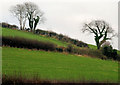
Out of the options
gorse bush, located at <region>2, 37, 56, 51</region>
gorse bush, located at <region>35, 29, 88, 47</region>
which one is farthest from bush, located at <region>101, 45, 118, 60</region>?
gorse bush, located at <region>2, 37, 56, 51</region>

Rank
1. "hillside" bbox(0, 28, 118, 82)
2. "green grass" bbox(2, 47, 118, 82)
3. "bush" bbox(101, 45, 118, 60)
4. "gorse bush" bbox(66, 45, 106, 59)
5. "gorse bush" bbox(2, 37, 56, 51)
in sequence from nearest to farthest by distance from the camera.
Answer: "hillside" bbox(0, 28, 118, 82), "green grass" bbox(2, 47, 118, 82), "gorse bush" bbox(2, 37, 56, 51), "gorse bush" bbox(66, 45, 106, 59), "bush" bbox(101, 45, 118, 60)

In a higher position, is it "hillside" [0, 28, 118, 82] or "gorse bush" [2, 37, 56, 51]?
"gorse bush" [2, 37, 56, 51]

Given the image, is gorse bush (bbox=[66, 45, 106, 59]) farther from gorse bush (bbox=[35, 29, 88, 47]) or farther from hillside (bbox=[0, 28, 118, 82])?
hillside (bbox=[0, 28, 118, 82])

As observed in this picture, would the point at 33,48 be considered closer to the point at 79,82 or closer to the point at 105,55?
Result: the point at 79,82

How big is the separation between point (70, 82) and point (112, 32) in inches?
1073

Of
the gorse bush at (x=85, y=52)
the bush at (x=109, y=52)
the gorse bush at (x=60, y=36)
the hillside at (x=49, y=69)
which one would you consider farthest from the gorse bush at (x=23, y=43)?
the gorse bush at (x=60, y=36)

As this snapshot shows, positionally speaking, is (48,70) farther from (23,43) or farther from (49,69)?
(23,43)

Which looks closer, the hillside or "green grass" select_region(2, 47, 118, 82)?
the hillside

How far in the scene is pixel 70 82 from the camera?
6.58 metres

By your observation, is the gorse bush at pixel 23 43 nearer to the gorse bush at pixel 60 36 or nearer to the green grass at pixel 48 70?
the green grass at pixel 48 70

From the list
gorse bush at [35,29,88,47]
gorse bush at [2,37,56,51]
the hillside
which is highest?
gorse bush at [35,29,88,47]

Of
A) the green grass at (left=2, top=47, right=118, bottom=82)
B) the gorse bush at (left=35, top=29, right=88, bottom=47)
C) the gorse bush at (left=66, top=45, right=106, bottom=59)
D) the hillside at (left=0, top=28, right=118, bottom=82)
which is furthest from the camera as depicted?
the gorse bush at (left=35, top=29, right=88, bottom=47)

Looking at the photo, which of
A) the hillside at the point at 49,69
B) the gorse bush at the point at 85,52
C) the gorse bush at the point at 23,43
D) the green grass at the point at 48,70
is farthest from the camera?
the gorse bush at the point at 85,52

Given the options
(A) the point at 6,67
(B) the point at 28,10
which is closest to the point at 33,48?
(A) the point at 6,67
